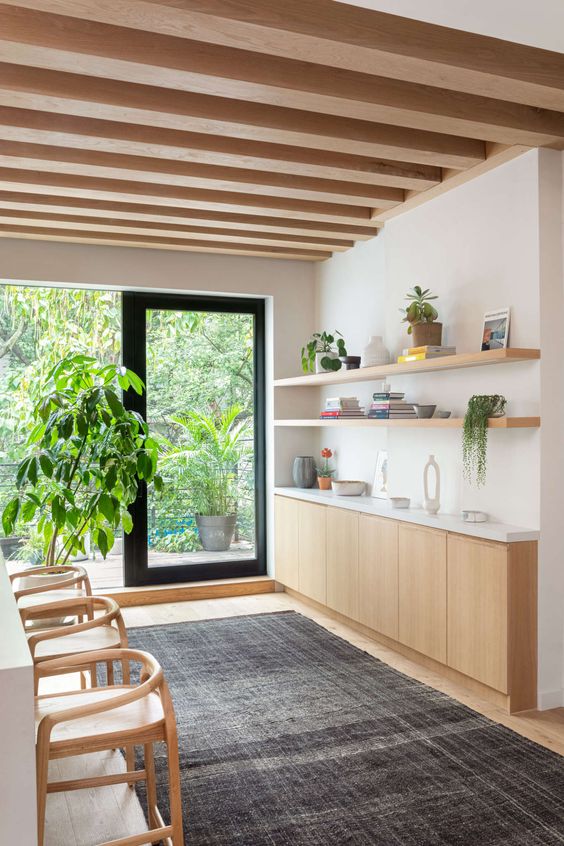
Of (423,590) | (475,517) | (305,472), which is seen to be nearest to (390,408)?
(475,517)

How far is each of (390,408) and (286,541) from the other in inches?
68.7

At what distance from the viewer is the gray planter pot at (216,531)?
5.95 meters

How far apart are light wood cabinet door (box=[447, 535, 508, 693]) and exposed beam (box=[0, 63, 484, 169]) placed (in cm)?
191

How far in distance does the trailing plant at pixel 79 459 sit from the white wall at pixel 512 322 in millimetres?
1756

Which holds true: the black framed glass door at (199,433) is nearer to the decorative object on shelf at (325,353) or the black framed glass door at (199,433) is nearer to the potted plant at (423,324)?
the decorative object on shelf at (325,353)

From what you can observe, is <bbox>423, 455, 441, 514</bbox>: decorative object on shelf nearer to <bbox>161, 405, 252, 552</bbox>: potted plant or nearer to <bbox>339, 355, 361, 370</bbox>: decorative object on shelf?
<bbox>339, 355, 361, 370</bbox>: decorative object on shelf

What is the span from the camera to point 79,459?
491cm

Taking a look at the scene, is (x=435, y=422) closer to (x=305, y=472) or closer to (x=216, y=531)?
(x=305, y=472)

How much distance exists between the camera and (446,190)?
420 cm

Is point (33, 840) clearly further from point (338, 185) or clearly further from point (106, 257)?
point (106, 257)

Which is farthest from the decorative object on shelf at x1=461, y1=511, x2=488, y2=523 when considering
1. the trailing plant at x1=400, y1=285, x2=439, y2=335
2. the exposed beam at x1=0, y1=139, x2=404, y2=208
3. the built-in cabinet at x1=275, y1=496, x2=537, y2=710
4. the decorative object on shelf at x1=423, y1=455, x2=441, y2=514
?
the exposed beam at x1=0, y1=139, x2=404, y2=208

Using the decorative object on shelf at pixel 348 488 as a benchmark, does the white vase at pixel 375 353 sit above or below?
above

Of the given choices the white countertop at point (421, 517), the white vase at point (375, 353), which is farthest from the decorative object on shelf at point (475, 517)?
the white vase at point (375, 353)

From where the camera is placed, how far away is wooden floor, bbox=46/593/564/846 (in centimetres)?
251
